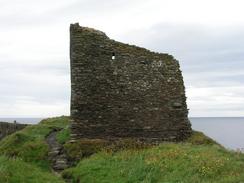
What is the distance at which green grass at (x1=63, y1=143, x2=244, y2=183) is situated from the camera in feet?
72.0

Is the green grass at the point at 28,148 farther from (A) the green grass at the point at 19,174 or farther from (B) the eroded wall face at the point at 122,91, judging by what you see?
(A) the green grass at the point at 19,174

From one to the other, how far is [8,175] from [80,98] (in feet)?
44.6

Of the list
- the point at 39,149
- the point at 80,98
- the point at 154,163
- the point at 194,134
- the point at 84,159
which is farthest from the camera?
the point at 194,134

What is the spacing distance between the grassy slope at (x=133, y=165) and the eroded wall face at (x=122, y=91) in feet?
9.29

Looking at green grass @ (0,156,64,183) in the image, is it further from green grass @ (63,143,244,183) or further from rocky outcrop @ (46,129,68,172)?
rocky outcrop @ (46,129,68,172)

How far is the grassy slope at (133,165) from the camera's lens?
22141 millimetres

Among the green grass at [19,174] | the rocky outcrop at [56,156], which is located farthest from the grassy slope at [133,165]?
the rocky outcrop at [56,156]

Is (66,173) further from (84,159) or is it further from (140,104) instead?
(140,104)

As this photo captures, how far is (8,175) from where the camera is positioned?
22.0 metres

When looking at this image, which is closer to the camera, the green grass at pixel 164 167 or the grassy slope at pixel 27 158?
the green grass at pixel 164 167

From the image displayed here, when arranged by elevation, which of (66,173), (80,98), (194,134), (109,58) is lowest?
(66,173)

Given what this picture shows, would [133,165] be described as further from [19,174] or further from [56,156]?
[56,156]

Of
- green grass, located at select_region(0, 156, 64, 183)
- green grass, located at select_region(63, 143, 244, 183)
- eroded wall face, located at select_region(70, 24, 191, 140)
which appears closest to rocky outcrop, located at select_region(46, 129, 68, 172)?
green grass, located at select_region(63, 143, 244, 183)

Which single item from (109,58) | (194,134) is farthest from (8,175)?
(194,134)
